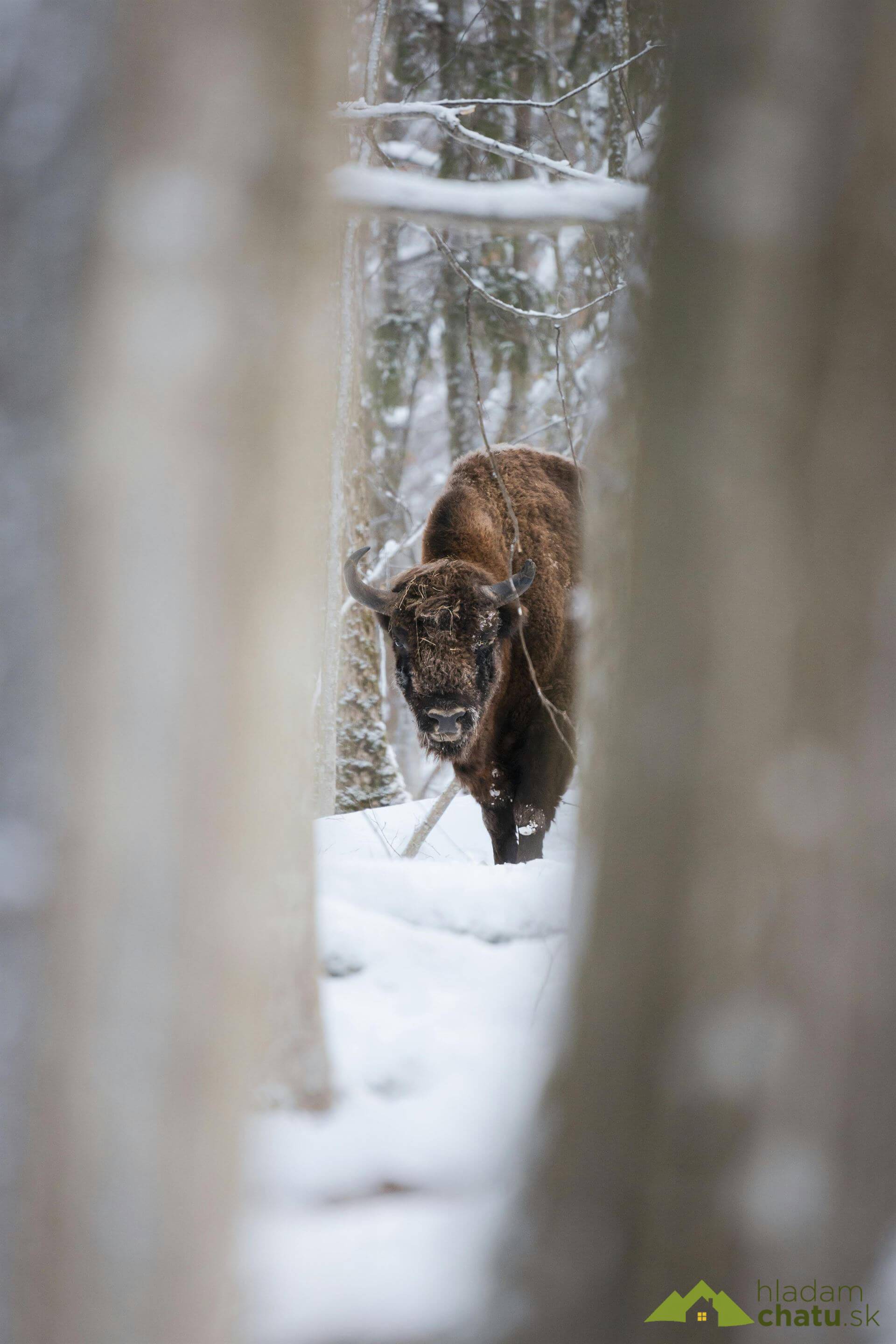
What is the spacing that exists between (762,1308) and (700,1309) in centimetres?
8

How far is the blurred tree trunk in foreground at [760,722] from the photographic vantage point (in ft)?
3.91

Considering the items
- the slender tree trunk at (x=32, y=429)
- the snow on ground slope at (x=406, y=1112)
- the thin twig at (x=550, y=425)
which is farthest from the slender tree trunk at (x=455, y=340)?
the slender tree trunk at (x=32, y=429)

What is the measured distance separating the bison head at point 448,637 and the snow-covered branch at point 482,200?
2788mm

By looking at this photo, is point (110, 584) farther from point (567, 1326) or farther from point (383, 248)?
point (383, 248)

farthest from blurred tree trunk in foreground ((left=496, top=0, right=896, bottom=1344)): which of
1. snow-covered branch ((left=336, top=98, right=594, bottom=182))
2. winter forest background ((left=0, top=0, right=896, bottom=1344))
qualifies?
snow-covered branch ((left=336, top=98, right=594, bottom=182))

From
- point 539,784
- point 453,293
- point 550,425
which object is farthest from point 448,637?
point 453,293

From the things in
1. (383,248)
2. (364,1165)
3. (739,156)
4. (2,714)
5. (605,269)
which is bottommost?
(364,1165)

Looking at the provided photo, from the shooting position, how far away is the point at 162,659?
1.06m

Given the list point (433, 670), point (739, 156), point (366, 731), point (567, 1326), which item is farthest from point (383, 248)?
point (567, 1326)

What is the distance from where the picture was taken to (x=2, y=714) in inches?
42.1

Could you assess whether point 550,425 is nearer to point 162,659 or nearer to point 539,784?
point 539,784

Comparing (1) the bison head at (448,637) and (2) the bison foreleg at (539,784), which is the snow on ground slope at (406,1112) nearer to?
(1) the bison head at (448,637)

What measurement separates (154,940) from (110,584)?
42cm

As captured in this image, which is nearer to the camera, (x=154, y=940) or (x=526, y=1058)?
Result: (x=154, y=940)
